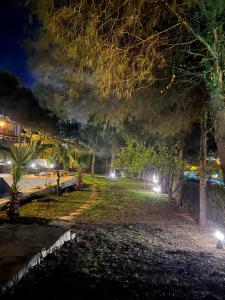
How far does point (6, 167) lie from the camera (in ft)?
63.8

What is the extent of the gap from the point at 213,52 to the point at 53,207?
808 cm

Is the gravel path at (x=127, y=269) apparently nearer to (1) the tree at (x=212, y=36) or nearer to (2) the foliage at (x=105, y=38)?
(1) the tree at (x=212, y=36)

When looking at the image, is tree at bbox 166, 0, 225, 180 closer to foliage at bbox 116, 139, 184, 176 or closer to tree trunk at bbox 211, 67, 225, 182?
tree trunk at bbox 211, 67, 225, 182

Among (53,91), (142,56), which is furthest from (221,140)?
(53,91)

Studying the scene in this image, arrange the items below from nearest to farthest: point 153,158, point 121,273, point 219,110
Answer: point 121,273, point 219,110, point 153,158

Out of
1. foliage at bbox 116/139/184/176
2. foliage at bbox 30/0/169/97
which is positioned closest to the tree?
foliage at bbox 30/0/169/97

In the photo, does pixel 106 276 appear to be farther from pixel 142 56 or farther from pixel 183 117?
pixel 183 117

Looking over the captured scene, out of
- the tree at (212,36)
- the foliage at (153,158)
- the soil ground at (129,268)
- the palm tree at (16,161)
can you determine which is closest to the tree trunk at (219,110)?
the tree at (212,36)

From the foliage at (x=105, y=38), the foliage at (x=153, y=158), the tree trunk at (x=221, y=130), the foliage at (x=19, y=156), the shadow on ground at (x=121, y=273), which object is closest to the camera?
the shadow on ground at (x=121, y=273)

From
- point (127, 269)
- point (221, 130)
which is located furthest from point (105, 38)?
point (127, 269)

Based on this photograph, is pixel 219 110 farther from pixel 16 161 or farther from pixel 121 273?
pixel 16 161

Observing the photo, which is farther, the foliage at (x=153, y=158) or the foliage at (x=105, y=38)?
the foliage at (x=153, y=158)

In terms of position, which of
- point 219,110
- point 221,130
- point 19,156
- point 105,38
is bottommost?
point 19,156

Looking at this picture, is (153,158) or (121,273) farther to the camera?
(153,158)
